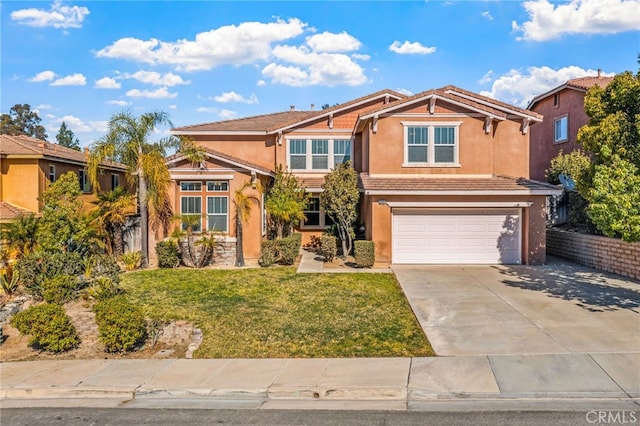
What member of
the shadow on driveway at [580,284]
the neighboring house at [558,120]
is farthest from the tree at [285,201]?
the neighboring house at [558,120]

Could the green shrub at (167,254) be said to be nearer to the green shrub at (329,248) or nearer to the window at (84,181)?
the green shrub at (329,248)

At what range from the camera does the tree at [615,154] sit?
1026cm

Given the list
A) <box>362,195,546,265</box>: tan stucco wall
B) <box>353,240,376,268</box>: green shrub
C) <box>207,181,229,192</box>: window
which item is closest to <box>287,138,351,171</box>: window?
<box>207,181,229,192</box>: window

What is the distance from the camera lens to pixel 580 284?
13609 mm

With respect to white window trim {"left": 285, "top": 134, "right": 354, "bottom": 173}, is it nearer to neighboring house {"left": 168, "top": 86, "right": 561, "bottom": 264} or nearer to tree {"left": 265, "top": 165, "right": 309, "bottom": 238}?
tree {"left": 265, "top": 165, "right": 309, "bottom": 238}

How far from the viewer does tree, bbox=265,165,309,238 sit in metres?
17.9

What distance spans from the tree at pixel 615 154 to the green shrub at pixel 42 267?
46.8 feet

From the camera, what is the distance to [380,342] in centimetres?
913

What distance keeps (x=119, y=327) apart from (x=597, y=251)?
15483 mm

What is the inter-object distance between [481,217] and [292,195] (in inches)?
290

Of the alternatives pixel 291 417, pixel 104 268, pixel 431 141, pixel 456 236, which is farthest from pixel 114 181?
pixel 291 417

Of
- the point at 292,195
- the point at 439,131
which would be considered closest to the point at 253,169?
the point at 292,195

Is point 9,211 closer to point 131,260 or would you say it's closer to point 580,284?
point 131,260

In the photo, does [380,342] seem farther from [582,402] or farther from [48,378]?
[48,378]
